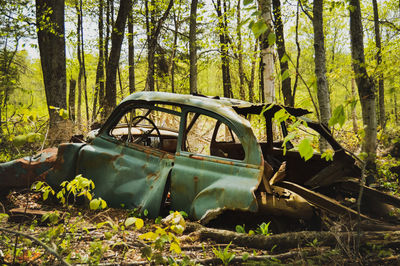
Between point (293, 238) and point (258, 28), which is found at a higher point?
point (258, 28)

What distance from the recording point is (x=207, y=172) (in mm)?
3342

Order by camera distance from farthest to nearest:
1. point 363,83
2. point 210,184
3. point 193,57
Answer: point 193,57, point 363,83, point 210,184

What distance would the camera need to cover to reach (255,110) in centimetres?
390

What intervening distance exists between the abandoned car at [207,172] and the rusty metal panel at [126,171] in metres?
0.01

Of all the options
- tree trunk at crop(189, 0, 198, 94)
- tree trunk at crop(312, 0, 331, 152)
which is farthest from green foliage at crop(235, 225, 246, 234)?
tree trunk at crop(189, 0, 198, 94)

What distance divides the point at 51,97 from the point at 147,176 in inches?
207

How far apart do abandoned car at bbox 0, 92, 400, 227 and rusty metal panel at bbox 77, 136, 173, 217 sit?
0.04ft

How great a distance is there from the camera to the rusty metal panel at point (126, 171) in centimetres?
362

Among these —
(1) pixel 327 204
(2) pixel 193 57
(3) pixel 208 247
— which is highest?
(2) pixel 193 57

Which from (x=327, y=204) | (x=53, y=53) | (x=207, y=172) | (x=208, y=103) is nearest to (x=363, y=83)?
(x=327, y=204)

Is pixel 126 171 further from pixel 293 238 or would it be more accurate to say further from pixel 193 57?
pixel 193 57

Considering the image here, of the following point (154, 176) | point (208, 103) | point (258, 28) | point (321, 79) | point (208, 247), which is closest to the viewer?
point (258, 28)

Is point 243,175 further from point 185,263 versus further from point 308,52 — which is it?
point 308,52

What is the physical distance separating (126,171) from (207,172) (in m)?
1.21
